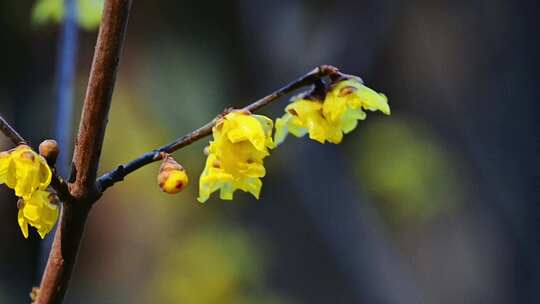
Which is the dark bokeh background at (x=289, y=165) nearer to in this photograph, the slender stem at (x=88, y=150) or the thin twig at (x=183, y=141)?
the thin twig at (x=183, y=141)

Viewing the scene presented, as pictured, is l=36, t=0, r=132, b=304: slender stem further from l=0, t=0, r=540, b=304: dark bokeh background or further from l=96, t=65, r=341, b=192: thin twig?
l=0, t=0, r=540, b=304: dark bokeh background

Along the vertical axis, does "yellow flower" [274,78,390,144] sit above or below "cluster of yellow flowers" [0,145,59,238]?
above

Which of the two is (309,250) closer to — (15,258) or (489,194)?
(489,194)

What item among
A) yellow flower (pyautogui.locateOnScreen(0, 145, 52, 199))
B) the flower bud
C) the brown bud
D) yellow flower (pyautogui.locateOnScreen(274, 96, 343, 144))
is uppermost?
yellow flower (pyautogui.locateOnScreen(274, 96, 343, 144))

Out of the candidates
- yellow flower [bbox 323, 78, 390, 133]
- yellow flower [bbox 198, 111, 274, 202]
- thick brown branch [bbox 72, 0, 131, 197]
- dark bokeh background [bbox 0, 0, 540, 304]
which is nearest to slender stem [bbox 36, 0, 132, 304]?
thick brown branch [bbox 72, 0, 131, 197]

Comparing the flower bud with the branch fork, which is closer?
the branch fork

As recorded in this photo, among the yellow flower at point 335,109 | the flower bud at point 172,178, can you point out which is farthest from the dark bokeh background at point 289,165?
the flower bud at point 172,178

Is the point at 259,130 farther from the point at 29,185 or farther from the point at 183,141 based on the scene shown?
the point at 29,185
